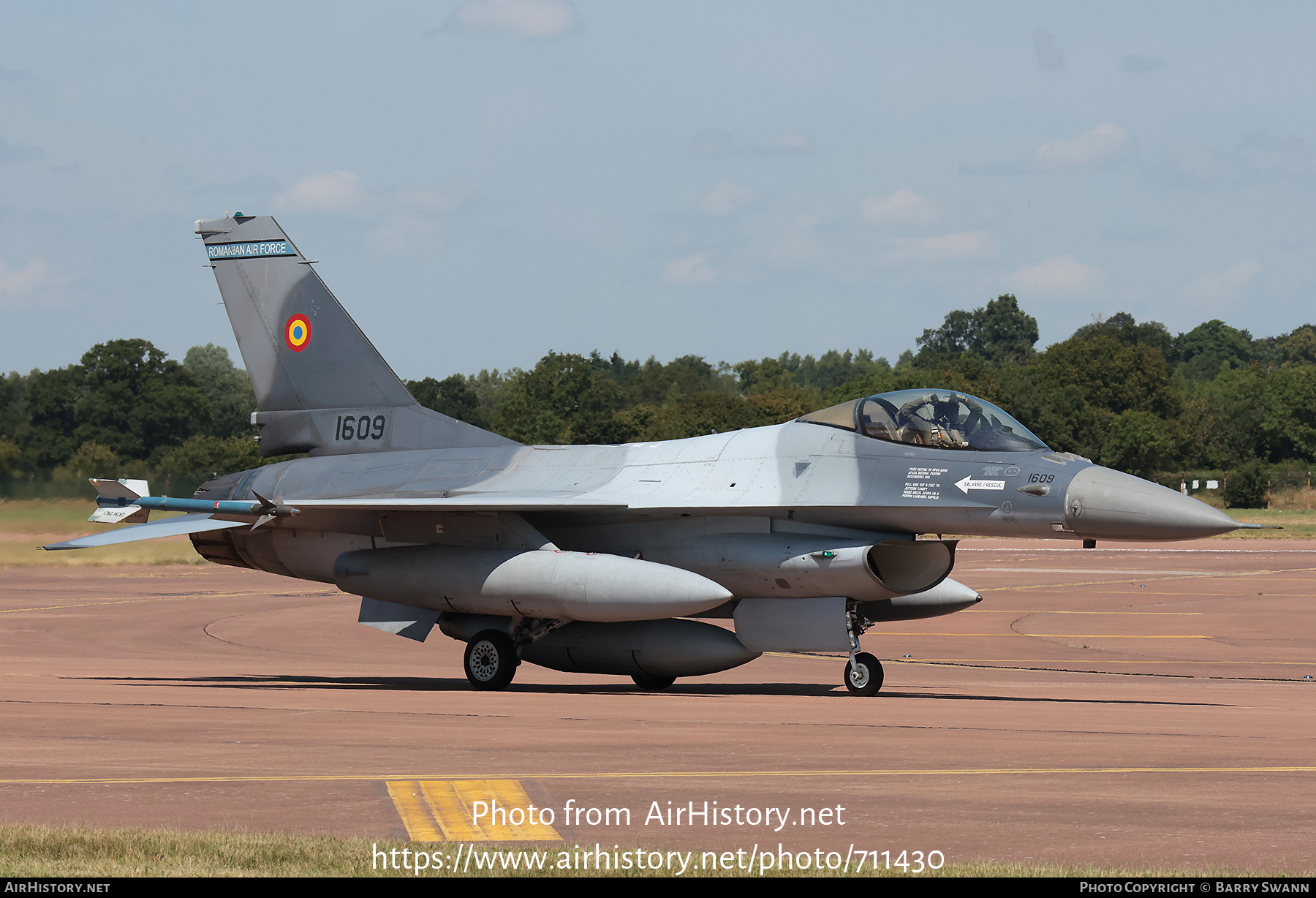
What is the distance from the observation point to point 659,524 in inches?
648

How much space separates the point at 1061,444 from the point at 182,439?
46699mm

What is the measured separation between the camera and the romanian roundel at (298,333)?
19.7m

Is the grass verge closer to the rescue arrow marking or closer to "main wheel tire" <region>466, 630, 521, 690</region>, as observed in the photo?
the rescue arrow marking

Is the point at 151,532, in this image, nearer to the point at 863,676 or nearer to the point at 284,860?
the point at 863,676

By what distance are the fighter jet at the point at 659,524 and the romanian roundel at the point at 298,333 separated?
1142mm

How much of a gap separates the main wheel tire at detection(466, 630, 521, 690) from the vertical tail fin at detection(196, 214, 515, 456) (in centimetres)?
386

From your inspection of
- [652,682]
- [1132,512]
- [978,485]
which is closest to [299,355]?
[652,682]

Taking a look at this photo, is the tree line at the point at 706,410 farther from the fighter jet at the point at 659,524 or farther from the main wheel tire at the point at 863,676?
the main wheel tire at the point at 863,676

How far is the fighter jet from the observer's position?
14672 millimetres

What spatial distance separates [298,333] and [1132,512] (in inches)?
451

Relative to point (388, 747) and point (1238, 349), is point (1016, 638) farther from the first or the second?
point (1238, 349)

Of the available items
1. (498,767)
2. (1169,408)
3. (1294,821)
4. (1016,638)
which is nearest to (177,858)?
(498,767)

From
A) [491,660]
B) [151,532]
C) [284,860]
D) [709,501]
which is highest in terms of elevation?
[709,501]

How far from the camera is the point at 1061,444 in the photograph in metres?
80.4
